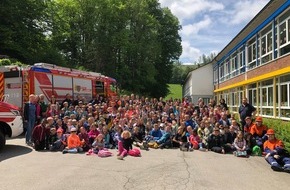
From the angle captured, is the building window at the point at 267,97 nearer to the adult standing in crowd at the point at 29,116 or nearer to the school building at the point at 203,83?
the adult standing in crowd at the point at 29,116

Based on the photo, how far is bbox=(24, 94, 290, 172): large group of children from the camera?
38.4 feet

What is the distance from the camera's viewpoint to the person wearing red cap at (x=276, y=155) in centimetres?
929

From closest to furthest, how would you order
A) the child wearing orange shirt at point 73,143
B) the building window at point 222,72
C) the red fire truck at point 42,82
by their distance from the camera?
the child wearing orange shirt at point 73,143, the red fire truck at point 42,82, the building window at point 222,72

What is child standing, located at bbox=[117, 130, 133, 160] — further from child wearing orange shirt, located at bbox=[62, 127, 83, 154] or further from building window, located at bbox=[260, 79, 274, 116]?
building window, located at bbox=[260, 79, 274, 116]

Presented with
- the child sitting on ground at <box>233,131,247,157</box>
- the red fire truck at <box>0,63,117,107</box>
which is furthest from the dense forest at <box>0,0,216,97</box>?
the child sitting on ground at <box>233,131,247,157</box>

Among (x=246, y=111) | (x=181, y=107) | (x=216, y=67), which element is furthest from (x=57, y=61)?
(x=246, y=111)

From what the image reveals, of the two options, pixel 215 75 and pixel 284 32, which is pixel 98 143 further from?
pixel 215 75

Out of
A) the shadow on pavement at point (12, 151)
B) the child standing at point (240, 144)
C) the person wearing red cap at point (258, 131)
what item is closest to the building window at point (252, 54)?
the person wearing red cap at point (258, 131)

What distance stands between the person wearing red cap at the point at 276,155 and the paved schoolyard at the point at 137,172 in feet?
0.87

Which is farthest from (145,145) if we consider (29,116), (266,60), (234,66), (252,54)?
(234,66)

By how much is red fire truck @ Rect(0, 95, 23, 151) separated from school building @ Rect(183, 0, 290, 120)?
36.3 feet

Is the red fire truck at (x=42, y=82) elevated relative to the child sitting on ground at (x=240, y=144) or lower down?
elevated

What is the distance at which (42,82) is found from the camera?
16938 millimetres

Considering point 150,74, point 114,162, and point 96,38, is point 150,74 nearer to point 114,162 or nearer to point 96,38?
point 96,38
